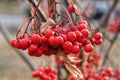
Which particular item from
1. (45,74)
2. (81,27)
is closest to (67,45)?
(81,27)

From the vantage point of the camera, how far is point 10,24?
577 inches

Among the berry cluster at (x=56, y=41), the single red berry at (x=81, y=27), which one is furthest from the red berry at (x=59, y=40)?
the single red berry at (x=81, y=27)

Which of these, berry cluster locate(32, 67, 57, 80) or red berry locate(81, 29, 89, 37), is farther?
berry cluster locate(32, 67, 57, 80)

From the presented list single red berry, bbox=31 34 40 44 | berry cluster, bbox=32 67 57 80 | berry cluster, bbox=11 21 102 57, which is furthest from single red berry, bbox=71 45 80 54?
berry cluster, bbox=32 67 57 80

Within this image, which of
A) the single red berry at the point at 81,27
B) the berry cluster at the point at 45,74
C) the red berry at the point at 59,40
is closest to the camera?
the red berry at the point at 59,40

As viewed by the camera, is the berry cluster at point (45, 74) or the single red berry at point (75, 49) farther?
the berry cluster at point (45, 74)

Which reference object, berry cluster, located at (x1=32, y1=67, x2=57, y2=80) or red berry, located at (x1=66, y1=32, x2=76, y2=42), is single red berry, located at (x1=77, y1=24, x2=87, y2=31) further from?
berry cluster, located at (x1=32, y1=67, x2=57, y2=80)

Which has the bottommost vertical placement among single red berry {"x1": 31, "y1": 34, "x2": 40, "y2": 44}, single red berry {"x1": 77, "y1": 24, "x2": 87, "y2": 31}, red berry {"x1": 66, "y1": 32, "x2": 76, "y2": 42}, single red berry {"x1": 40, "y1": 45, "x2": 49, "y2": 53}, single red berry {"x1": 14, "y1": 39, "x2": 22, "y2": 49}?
single red berry {"x1": 40, "y1": 45, "x2": 49, "y2": 53}

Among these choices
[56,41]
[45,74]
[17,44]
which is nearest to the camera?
[56,41]

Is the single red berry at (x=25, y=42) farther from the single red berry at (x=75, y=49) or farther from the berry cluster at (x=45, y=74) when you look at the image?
the berry cluster at (x=45, y=74)

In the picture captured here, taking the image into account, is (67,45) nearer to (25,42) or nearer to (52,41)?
(52,41)

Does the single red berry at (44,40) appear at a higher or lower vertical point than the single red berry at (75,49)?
higher

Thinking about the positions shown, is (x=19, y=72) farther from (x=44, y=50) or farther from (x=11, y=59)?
(x=44, y=50)

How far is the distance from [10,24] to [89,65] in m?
12.5
